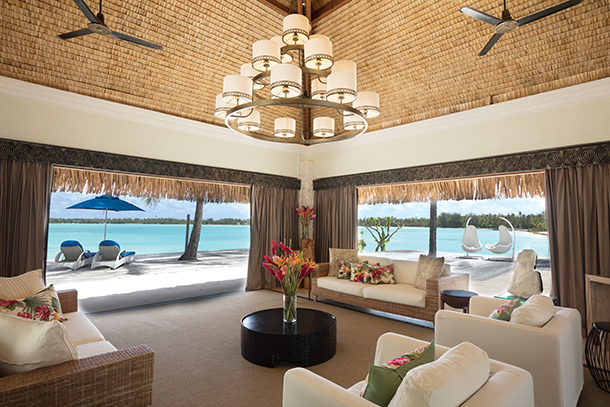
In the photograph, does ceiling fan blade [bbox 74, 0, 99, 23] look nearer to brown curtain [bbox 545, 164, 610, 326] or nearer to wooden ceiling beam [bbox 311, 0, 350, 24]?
wooden ceiling beam [bbox 311, 0, 350, 24]

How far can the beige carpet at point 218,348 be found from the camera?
271 cm

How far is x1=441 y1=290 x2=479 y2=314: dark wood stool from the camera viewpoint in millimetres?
4012

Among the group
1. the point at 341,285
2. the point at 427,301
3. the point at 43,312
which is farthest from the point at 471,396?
the point at 341,285

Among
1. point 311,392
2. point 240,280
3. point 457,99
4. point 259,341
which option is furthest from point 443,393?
point 240,280

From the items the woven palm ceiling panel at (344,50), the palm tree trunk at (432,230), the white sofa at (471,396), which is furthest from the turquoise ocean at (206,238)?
the white sofa at (471,396)

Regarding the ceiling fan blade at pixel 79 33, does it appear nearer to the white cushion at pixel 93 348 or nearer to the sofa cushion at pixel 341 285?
the white cushion at pixel 93 348

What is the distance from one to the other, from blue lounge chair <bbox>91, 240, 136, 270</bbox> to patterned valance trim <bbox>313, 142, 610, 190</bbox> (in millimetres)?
4493

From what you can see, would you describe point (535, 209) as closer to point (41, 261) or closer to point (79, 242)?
point (41, 261)

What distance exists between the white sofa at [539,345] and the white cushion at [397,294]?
1.74 metres

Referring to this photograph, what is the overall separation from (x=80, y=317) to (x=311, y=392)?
2795mm

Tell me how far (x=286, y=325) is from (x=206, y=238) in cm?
396

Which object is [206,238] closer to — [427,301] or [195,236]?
[195,236]

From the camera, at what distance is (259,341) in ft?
10.7

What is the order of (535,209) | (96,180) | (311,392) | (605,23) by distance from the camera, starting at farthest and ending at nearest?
(96,180), (535,209), (605,23), (311,392)
